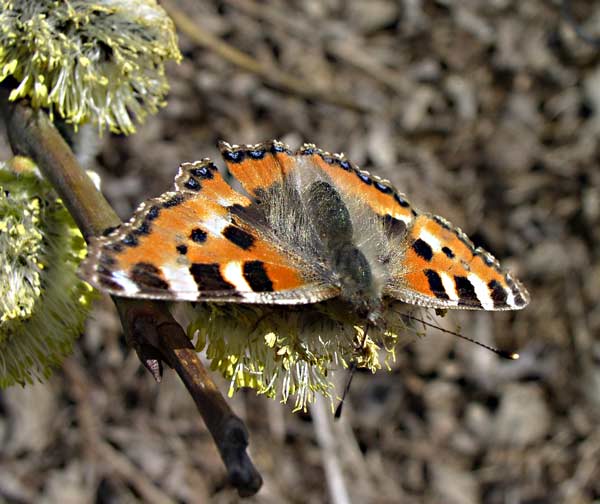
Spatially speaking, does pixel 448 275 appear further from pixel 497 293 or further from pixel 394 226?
pixel 394 226

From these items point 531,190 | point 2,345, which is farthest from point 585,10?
point 2,345

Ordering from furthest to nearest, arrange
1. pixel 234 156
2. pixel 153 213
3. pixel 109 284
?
pixel 234 156, pixel 153 213, pixel 109 284

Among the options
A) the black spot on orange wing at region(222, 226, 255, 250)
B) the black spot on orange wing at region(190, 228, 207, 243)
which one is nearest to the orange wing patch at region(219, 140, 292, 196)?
the black spot on orange wing at region(222, 226, 255, 250)

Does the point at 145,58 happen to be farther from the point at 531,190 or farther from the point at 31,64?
the point at 531,190

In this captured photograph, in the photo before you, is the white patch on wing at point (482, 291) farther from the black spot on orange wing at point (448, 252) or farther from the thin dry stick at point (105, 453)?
the thin dry stick at point (105, 453)

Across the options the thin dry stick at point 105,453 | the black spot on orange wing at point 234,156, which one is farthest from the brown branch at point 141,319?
the thin dry stick at point 105,453

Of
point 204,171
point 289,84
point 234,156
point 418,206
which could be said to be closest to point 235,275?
point 204,171

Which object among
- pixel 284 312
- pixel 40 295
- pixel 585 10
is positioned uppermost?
pixel 585 10
